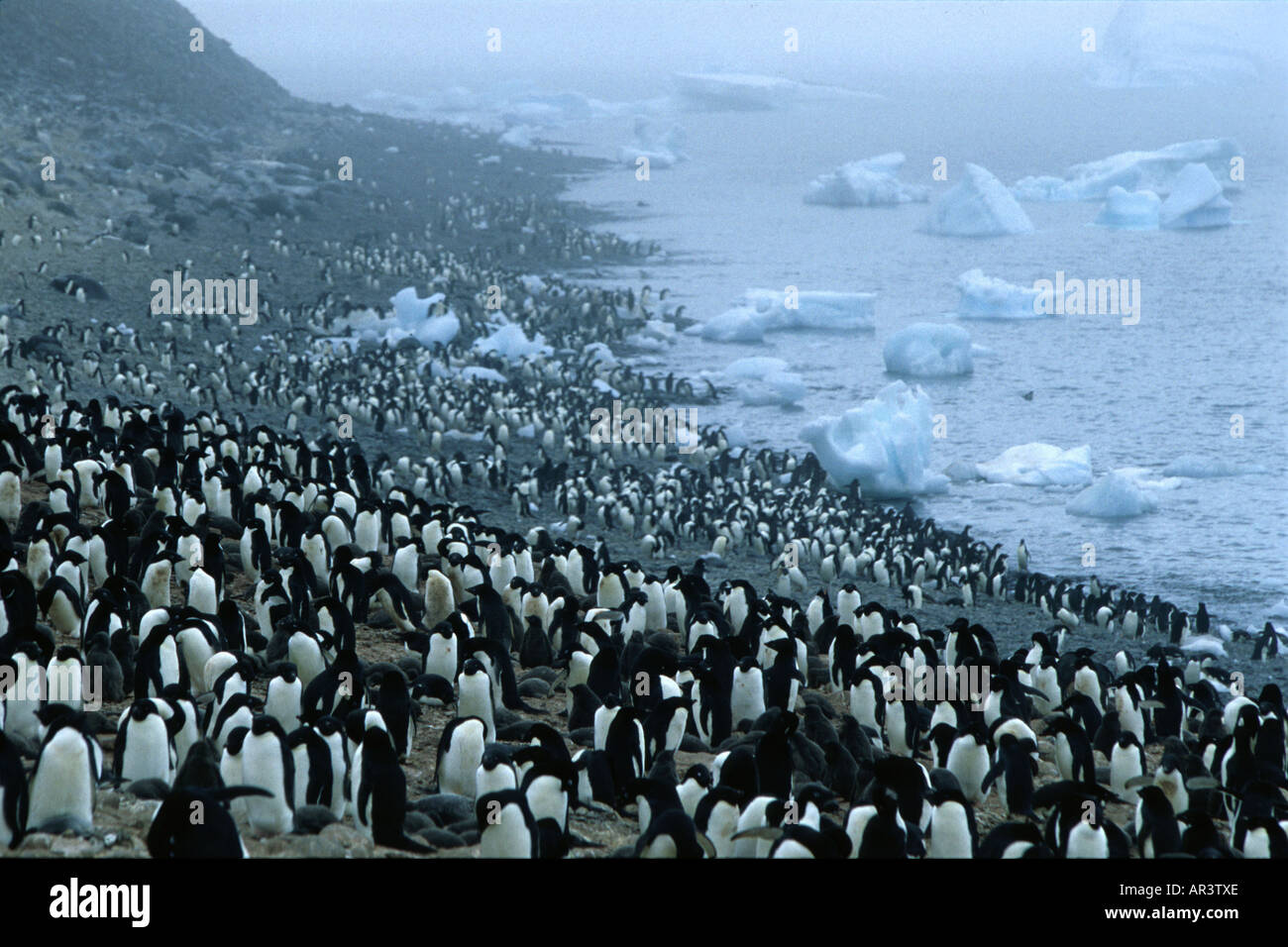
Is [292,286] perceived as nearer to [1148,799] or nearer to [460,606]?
[460,606]

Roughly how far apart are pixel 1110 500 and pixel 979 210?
1298 inches

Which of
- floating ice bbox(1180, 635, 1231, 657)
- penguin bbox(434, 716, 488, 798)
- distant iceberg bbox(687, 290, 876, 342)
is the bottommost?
floating ice bbox(1180, 635, 1231, 657)

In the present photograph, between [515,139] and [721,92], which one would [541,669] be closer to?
[515,139]

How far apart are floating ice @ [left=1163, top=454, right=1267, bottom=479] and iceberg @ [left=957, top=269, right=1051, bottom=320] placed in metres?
12.6

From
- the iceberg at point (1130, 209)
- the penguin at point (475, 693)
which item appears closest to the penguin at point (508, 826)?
the penguin at point (475, 693)

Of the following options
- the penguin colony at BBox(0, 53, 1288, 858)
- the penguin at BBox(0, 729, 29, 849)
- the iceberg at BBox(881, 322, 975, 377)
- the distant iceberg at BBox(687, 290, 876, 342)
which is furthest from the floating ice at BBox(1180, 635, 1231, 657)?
the distant iceberg at BBox(687, 290, 876, 342)

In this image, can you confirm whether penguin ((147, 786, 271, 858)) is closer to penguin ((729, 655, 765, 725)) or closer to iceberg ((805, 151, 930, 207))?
penguin ((729, 655, 765, 725))

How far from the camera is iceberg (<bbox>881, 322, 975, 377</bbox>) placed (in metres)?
30.9

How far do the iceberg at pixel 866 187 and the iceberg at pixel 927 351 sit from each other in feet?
108

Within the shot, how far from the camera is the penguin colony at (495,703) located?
6055 millimetres

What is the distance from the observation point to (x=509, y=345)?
95.5 ft

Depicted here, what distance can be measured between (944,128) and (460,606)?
401ft

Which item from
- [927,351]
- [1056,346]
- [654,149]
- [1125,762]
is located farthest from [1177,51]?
[1125,762]

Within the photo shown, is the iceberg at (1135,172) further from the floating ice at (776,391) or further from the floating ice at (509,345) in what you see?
the floating ice at (509,345)
